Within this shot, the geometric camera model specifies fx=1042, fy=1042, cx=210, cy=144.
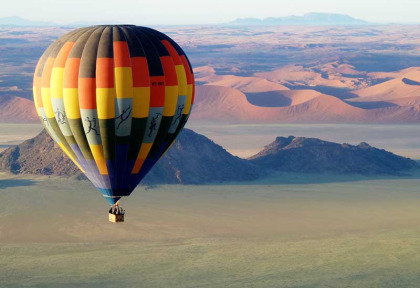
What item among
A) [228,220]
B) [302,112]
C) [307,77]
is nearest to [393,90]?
[302,112]

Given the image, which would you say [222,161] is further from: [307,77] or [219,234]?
[307,77]

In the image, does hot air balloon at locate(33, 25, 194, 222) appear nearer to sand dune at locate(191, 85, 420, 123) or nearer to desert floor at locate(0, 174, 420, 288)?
desert floor at locate(0, 174, 420, 288)

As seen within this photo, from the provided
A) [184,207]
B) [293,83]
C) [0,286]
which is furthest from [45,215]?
[293,83]

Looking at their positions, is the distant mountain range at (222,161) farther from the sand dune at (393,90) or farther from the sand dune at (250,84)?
the sand dune at (250,84)

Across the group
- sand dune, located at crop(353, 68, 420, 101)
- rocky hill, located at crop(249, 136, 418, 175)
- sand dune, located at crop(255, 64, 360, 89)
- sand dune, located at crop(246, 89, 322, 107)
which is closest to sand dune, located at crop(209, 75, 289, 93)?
sand dune, located at crop(255, 64, 360, 89)

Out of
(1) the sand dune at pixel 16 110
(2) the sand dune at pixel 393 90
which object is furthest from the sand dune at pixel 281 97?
(1) the sand dune at pixel 16 110
